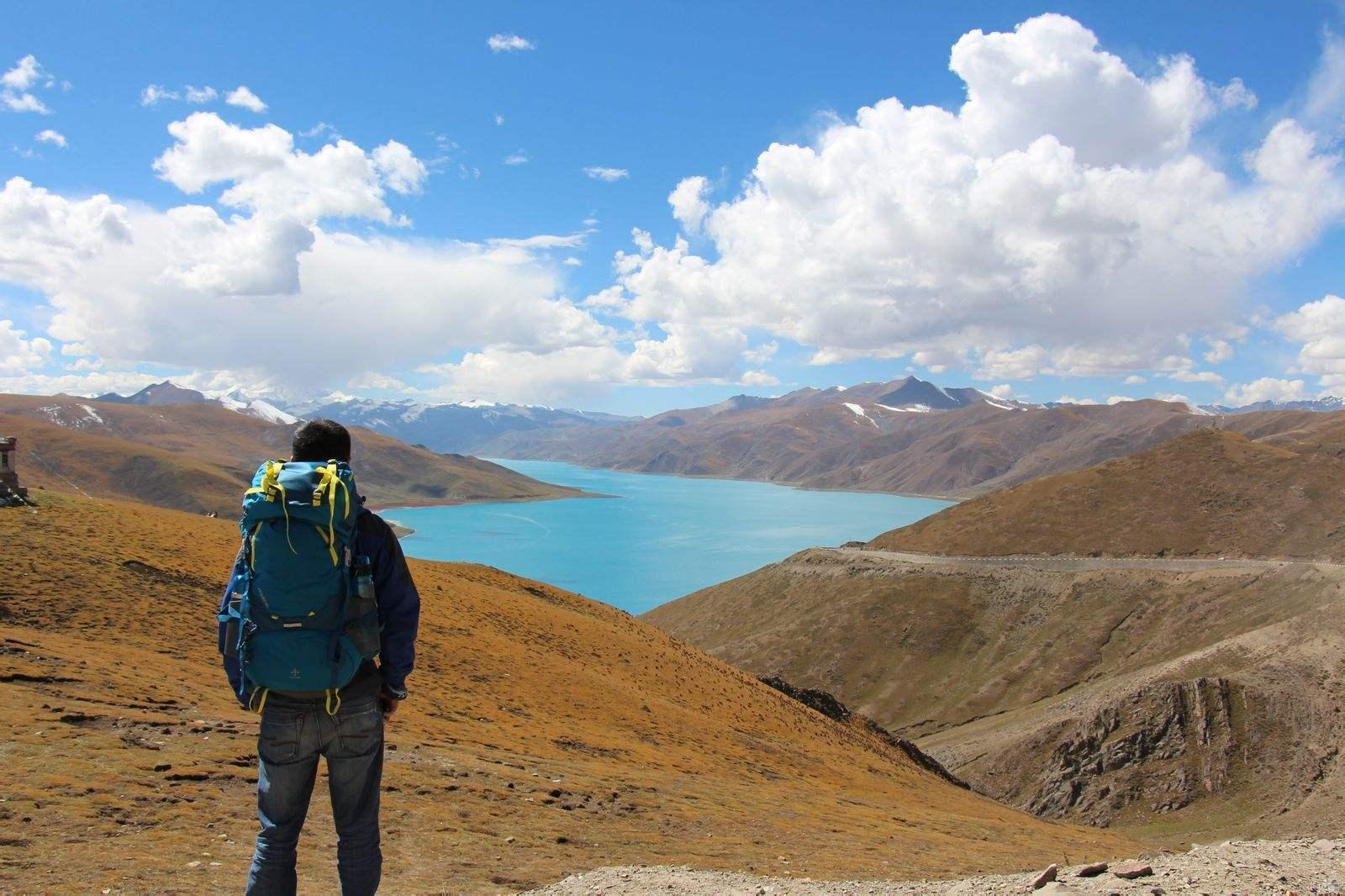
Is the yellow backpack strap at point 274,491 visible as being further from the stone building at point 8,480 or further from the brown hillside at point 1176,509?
the brown hillside at point 1176,509

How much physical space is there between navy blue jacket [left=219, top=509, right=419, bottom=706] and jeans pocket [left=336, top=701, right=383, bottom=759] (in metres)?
0.23

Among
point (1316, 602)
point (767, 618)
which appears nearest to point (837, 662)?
point (767, 618)

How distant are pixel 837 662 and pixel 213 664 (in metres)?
A: 69.0

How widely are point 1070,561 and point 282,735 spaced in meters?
101

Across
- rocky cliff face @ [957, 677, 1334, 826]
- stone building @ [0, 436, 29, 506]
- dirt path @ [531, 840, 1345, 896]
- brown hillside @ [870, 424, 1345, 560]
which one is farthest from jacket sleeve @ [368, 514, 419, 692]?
brown hillside @ [870, 424, 1345, 560]

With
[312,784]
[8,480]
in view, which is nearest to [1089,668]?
[8,480]

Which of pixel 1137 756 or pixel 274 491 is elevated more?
pixel 274 491

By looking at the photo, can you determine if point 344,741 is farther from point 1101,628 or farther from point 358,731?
point 1101,628

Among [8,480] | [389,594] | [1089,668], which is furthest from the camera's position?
[1089,668]

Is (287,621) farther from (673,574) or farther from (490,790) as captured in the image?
(673,574)

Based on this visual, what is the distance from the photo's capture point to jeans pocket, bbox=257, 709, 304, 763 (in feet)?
17.1

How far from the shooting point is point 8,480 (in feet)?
85.7

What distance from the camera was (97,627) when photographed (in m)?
19.0

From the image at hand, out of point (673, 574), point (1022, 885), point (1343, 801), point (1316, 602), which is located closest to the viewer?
point (1022, 885)
